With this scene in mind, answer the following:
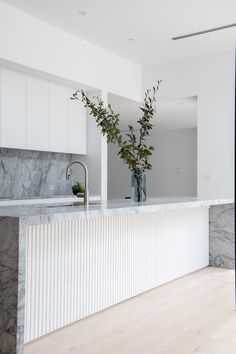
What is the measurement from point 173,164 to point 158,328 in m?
7.94

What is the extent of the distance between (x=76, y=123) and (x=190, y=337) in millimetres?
3917

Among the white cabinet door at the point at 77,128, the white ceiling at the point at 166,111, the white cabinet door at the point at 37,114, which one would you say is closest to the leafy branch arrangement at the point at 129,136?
the white cabinet door at the point at 37,114

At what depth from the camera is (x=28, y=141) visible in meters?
5.33

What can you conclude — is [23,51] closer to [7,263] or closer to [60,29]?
[60,29]

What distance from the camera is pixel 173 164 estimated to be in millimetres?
10773

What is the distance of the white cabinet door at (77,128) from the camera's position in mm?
6062

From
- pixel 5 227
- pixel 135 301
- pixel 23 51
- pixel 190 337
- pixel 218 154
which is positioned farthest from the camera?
pixel 218 154

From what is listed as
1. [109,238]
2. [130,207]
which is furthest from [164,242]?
[130,207]

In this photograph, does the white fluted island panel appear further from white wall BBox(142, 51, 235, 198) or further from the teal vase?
white wall BBox(142, 51, 235, 198)

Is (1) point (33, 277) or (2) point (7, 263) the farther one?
(1) point (33, 277)

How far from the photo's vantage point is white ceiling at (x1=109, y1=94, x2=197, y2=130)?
6871mm

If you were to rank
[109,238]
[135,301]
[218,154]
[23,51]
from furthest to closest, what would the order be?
[218,154] → [23,51] → [135,301] → [109,238]

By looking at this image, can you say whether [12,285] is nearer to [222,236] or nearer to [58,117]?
[222,236]

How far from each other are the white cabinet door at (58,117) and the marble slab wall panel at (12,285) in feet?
11.5
